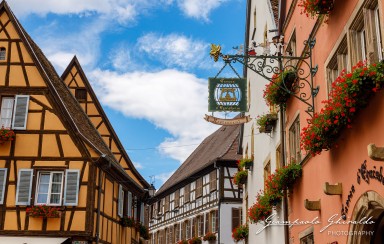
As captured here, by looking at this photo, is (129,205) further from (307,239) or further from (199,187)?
(307,239)

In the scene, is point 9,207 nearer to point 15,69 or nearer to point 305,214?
point 15,69

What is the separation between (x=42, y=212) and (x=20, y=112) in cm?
369

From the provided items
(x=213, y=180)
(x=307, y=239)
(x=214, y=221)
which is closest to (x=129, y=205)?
(x=214, y=221)

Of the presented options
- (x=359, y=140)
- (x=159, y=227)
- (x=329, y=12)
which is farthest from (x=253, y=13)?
(x=159, y=227)

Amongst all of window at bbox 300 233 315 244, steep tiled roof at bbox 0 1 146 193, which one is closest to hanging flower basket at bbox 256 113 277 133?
window at bbox 300 233 315 244

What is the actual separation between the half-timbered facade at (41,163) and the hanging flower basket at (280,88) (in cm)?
846

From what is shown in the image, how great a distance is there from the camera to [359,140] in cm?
795

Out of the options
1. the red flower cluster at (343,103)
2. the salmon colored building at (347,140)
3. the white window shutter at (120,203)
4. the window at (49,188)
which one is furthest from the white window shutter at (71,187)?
the red flower cluster at (343,103)

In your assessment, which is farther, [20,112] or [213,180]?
[213,180]

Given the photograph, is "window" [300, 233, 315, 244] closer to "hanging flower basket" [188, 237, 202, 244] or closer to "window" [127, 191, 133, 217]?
"window" [127, 191, 133, 217]

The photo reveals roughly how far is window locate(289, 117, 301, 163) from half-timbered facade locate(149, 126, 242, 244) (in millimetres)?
18850

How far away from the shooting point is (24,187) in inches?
766

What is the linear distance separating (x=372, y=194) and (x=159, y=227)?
40.9 m

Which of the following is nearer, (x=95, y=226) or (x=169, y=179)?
(x=95, y=226)
